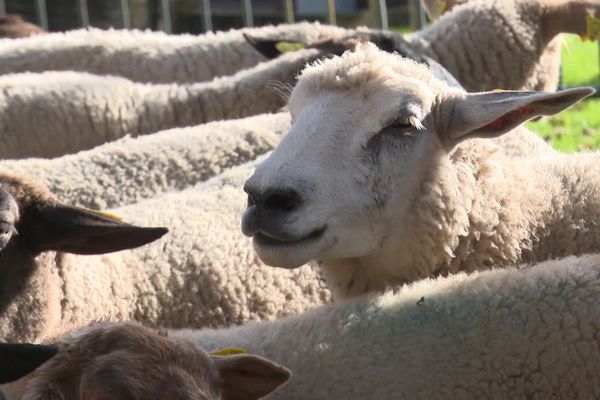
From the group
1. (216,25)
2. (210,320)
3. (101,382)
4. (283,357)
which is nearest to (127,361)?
(101,382)

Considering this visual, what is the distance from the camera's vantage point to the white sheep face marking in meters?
3.74

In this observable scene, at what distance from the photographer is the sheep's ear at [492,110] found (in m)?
3.98

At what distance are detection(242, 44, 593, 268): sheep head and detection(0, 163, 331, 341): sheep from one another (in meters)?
0.69

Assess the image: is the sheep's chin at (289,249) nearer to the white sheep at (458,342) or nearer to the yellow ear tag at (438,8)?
the white sheep at (458,342)

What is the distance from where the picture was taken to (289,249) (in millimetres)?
3762

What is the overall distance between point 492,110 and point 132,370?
178 centimetres

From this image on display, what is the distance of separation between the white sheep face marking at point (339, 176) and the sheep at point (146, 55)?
4.22 m

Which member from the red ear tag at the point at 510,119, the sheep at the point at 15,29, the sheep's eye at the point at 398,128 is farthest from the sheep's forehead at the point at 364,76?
the sheep at the point at 15,29

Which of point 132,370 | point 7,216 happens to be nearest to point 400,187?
point 7,216

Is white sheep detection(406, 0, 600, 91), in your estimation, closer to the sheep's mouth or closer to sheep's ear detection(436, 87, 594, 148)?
sheep's ear detection(436, 87, 594, 148)

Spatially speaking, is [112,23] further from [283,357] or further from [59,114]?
[283,357]

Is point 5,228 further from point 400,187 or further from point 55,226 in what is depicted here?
point 400,187

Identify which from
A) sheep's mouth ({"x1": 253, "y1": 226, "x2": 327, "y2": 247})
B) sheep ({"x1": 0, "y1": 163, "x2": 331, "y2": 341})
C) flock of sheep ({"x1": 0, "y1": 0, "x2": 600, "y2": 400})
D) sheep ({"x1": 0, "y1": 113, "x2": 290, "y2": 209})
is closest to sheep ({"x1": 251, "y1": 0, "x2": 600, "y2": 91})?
flock of sheep ({"x1": 0, "y1": 0, "x2": 600, "y2": 400})

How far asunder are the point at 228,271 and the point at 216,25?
1505cm
